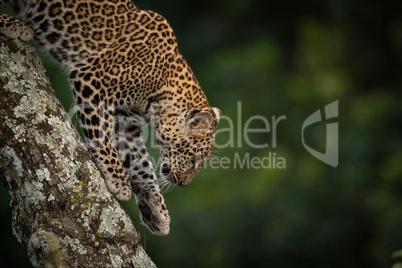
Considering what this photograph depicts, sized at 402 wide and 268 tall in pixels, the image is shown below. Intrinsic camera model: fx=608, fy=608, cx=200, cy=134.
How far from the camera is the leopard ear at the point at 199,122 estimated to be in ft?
18.1

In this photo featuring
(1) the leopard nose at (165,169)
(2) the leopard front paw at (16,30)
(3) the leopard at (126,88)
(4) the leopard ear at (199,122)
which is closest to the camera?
(2) the leopard front paw at (16,30)

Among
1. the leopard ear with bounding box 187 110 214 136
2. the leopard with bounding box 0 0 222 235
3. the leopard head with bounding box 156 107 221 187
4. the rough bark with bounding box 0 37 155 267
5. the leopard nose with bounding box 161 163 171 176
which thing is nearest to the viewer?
the rough bark with bounding box 0 37 155 267

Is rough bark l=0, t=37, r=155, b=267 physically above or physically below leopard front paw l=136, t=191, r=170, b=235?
above

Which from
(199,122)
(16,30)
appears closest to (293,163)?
(199,122)

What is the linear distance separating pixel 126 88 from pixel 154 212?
4.04ft

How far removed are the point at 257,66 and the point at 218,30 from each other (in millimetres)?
1827

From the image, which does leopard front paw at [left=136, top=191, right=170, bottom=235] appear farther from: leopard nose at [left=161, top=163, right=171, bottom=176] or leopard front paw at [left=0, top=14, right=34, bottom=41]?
leopard front paw at [left=0, top=14, right=34, bottom=41]

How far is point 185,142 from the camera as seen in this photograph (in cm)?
583

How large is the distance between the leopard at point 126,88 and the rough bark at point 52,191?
0.67m

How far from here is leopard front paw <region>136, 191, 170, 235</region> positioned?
220 inches

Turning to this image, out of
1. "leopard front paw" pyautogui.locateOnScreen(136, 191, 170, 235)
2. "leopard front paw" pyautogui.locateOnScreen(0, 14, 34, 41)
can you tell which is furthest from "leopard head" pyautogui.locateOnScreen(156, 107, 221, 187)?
"leopard front paw" pyautogui.locateOnScreen(0, 14, 34, 41)

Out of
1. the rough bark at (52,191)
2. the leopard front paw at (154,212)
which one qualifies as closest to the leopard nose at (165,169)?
the leopard front paw at (154,212)

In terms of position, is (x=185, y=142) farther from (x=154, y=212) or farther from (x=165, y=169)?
(x=154, y=212)

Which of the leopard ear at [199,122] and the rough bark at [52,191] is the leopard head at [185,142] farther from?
the rough bark at [52,191]
